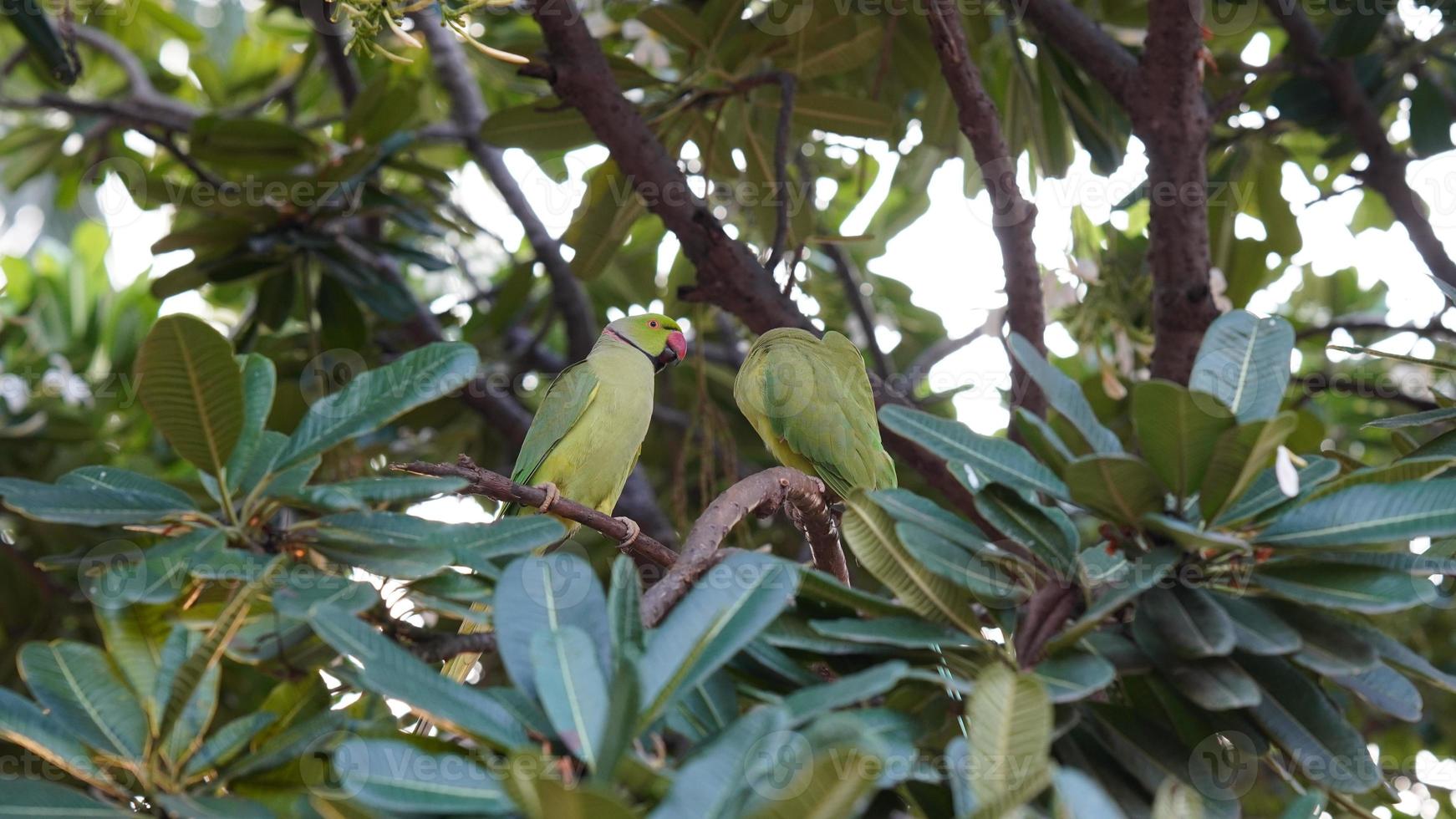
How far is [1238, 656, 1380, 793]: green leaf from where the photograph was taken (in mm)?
1290

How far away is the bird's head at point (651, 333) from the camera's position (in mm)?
3613

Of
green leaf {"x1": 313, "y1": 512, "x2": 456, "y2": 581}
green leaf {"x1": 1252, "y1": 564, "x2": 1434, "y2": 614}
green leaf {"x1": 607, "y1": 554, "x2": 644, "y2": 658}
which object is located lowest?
green leaf {"x1": 1252, "y1": 564, "x2": 1434, "y2": 614}

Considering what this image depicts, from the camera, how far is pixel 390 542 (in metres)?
1.42

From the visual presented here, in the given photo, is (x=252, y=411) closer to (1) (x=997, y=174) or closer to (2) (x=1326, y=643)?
(2) (x=1326, y=643)

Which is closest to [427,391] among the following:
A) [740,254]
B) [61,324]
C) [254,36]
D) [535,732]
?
[535,732]

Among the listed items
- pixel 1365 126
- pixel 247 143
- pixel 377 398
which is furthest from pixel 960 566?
pixel 247 143

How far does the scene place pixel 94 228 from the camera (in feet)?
19.2

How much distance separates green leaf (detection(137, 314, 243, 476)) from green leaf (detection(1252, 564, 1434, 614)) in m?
1.27

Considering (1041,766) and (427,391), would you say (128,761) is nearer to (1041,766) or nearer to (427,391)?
(427,391)

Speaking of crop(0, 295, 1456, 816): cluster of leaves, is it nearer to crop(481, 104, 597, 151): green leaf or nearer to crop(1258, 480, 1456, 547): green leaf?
crop(1258, 480, 1456, 547): green leaf

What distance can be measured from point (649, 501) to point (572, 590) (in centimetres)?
292

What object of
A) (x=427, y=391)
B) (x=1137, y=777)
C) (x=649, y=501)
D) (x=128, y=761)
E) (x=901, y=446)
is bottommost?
(x=649, y=501)

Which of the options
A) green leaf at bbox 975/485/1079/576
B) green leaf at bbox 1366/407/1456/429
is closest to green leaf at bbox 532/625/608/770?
green leaf at bbox 975/485/1079/576

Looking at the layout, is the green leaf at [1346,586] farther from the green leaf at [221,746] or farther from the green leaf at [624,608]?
the green leaf at [221,746]
